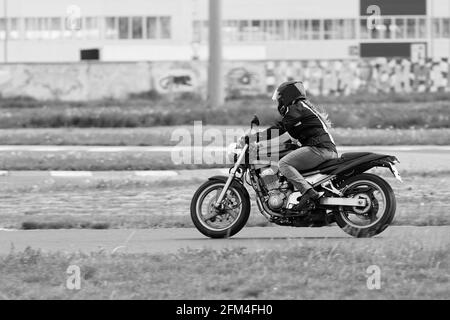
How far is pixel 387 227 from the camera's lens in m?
10.8

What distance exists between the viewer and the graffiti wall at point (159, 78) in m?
38.8

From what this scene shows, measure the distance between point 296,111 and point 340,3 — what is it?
66.7 metres

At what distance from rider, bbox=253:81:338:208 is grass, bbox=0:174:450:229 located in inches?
54.9

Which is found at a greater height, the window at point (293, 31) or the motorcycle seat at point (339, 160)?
the window at point (293, 31)

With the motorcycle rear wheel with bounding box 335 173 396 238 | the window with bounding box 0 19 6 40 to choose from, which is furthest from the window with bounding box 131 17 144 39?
the motorcycle rear wheel with bounding box 335 173 396 238

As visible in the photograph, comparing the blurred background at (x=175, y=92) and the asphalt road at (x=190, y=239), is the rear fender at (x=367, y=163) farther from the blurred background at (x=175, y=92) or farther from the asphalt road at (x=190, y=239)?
the blurred background at (x=175, y=92)

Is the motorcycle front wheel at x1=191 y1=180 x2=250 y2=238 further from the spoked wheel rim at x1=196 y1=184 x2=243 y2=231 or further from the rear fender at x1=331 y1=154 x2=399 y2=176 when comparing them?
the rear fender at x1=331 y1=154 x2=399 y2=176

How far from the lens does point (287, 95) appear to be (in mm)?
10445

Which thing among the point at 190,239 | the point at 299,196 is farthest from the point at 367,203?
the point at 190,239

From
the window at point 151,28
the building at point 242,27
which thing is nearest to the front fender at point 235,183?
the building at point 242,27

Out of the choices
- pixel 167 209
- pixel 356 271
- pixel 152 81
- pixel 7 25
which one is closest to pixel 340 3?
pixel 7 25

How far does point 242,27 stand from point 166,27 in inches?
216

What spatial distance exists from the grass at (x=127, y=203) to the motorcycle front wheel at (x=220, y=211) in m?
0.90
